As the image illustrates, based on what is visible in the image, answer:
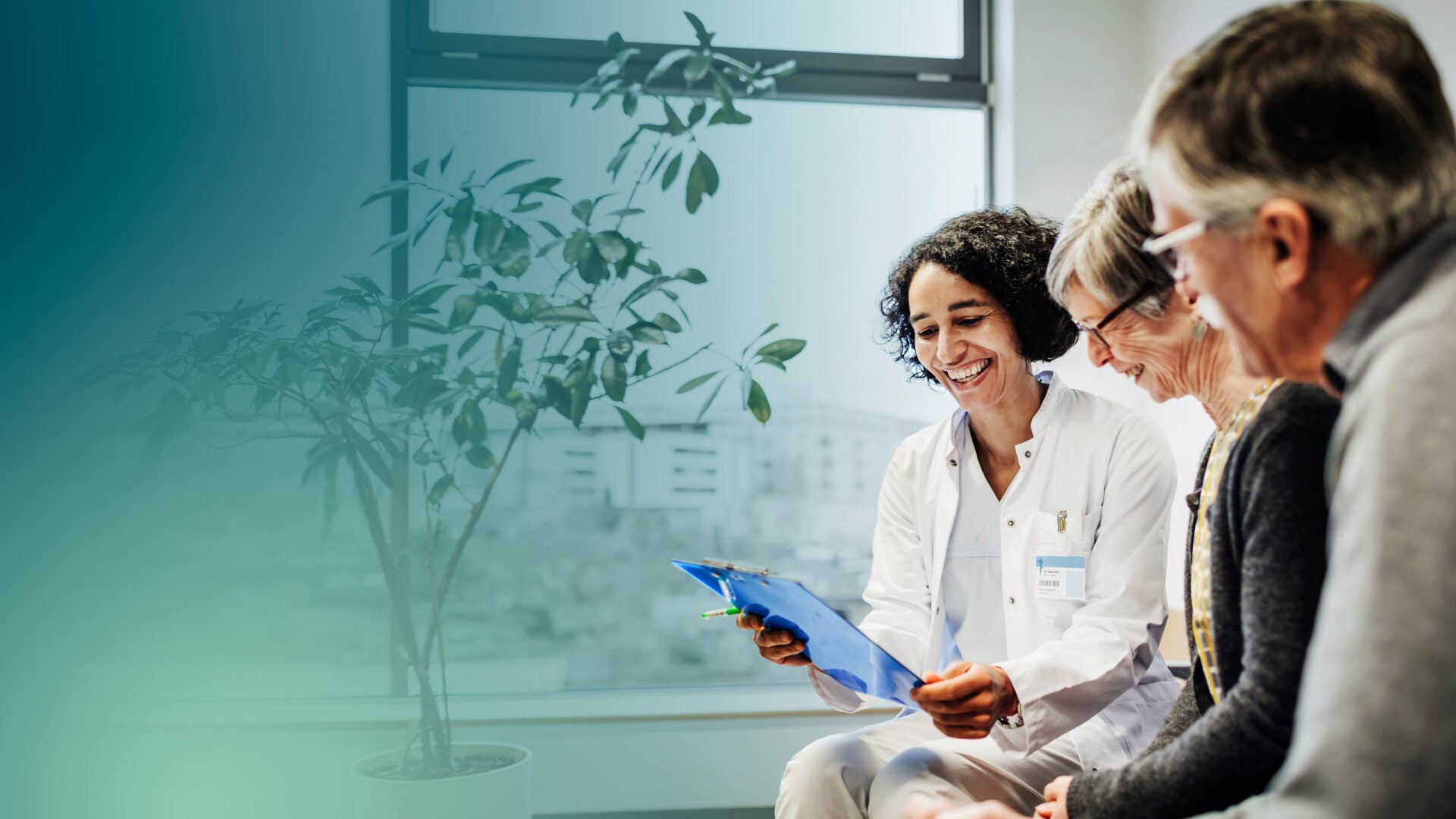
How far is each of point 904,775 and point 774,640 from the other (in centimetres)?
25

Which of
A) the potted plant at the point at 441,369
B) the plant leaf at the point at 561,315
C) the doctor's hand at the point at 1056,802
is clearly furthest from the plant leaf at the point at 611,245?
the doctor's hand at the point at 1056,802

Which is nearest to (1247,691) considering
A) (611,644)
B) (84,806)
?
(611,644)

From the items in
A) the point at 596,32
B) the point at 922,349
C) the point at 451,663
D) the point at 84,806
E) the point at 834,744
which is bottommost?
the point at 84,806

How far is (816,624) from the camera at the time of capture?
4.42ft

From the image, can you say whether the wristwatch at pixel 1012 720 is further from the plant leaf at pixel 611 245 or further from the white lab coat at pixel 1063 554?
the plant leaf at pixel 611 245

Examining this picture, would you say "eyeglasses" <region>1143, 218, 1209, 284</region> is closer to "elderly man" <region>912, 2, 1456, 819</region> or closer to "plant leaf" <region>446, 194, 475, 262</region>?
"elderly man" <region>912, 2, 1456, 819</region>

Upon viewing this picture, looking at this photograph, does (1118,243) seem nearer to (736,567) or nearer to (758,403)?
(736,567)

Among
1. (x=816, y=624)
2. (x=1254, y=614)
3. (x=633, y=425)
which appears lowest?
(x=816, y=624)

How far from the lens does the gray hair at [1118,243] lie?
3.90 ft

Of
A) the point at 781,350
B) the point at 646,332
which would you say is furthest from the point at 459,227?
the point at 781,350

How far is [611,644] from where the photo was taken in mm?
2869

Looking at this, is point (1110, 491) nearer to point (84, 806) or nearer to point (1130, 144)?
point (1130, 144)

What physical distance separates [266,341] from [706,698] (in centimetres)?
147

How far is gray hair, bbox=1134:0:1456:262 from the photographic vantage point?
25.2 inches
